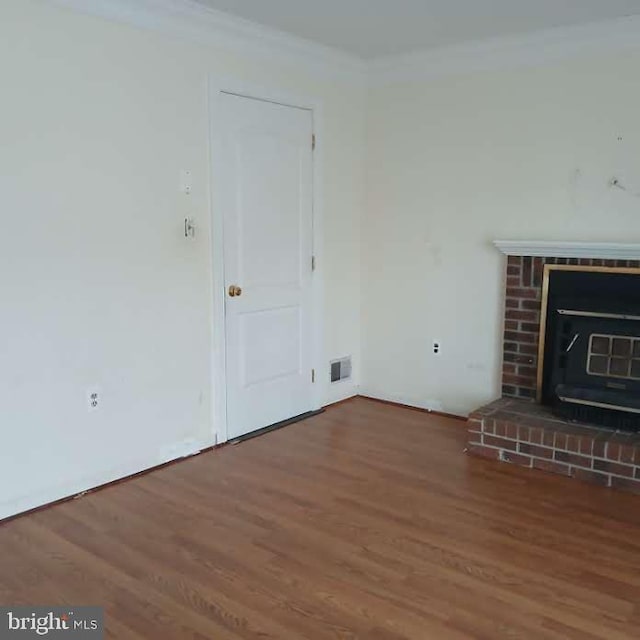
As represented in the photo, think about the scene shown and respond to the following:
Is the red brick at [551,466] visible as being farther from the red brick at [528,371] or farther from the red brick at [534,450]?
the red brick at [528,371]

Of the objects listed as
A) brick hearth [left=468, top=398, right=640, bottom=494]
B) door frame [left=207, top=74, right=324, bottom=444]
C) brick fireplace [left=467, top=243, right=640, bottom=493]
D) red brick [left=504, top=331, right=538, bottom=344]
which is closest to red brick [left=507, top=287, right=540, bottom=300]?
brick fireplace [left=467, top=243, right=640, bottom=493]

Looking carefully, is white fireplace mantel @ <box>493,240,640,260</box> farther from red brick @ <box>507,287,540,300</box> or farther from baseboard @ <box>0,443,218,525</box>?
baseboard @ <box>0,443,218,525</box>

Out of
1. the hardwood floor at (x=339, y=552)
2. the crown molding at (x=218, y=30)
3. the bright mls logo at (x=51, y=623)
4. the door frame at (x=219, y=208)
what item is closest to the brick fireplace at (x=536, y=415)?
the hardwood floor at (x=339, y=552)

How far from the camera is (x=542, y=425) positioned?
358 cm

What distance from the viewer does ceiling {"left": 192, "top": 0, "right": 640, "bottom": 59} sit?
A: 330cm

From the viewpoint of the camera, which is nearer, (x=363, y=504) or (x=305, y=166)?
(x=363, y=504)

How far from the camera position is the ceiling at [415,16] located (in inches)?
130

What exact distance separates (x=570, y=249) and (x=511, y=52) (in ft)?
4.25

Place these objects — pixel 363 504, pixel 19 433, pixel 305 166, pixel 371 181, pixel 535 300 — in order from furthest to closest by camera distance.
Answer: pixel 371 181, pixel 305 166, pixel 535 300, pixel 363 504, pixel 19 433

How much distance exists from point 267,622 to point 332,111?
3359 millimetres

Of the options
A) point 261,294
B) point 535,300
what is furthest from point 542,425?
point 261,294

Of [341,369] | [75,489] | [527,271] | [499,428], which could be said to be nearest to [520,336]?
[527,271]

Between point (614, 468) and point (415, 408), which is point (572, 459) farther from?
point (415, 408)

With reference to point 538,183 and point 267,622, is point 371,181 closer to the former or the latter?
point 538,183
